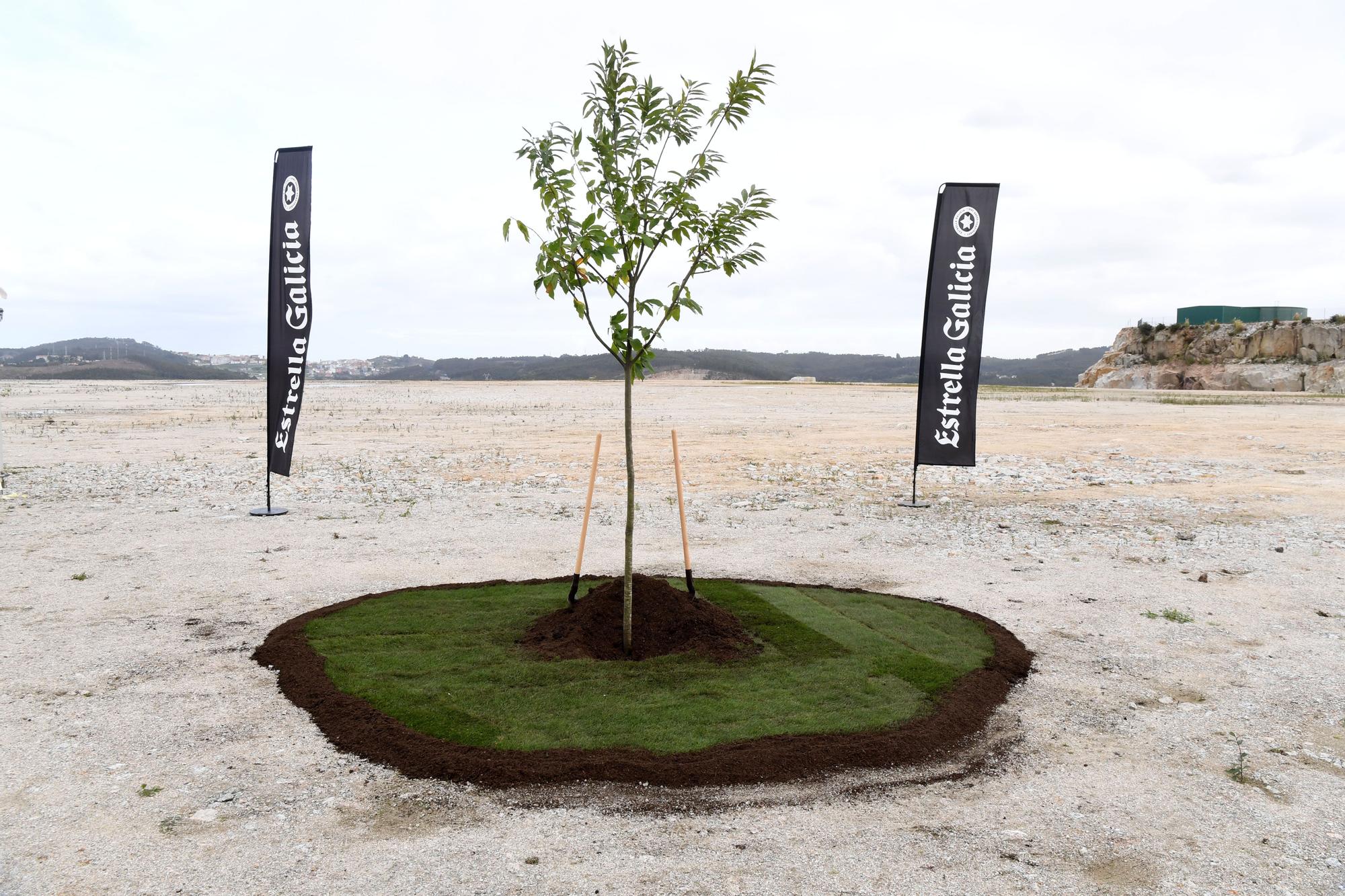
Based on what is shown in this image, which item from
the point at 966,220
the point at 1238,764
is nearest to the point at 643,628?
the point at 1238,764

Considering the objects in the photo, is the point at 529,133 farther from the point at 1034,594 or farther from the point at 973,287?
the point at 973,287

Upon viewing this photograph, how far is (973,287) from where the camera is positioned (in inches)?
520

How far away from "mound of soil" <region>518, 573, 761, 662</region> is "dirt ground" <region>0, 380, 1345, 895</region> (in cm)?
196

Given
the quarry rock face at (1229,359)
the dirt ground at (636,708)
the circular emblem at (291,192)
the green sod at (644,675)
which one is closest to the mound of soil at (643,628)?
the green sod at (644,675)

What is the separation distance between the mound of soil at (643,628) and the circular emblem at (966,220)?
832 cm

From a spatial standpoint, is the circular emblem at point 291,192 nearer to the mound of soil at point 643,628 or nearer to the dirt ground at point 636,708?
the dirt ground at point 636,708

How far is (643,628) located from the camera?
6980 millimetres

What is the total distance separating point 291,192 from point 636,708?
33.5 ft

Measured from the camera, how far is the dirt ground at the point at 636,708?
392 cm

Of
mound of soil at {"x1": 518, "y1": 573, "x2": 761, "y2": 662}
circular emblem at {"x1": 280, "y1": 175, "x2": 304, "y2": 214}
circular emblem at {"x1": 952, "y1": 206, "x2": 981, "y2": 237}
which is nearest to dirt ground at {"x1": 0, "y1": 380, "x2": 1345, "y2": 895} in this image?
mound of soil at {"x1": 518, "y1": 573, "x2": 761, "y2": 662}

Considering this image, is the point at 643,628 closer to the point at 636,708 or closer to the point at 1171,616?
the point at 636,708

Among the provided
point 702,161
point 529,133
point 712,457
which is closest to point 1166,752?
point 702,161

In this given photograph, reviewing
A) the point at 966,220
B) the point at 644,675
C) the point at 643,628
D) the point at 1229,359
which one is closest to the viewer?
the point at 644,675

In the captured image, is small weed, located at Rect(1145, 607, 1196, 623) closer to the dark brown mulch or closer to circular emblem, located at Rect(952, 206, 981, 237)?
the dark brown mulch
